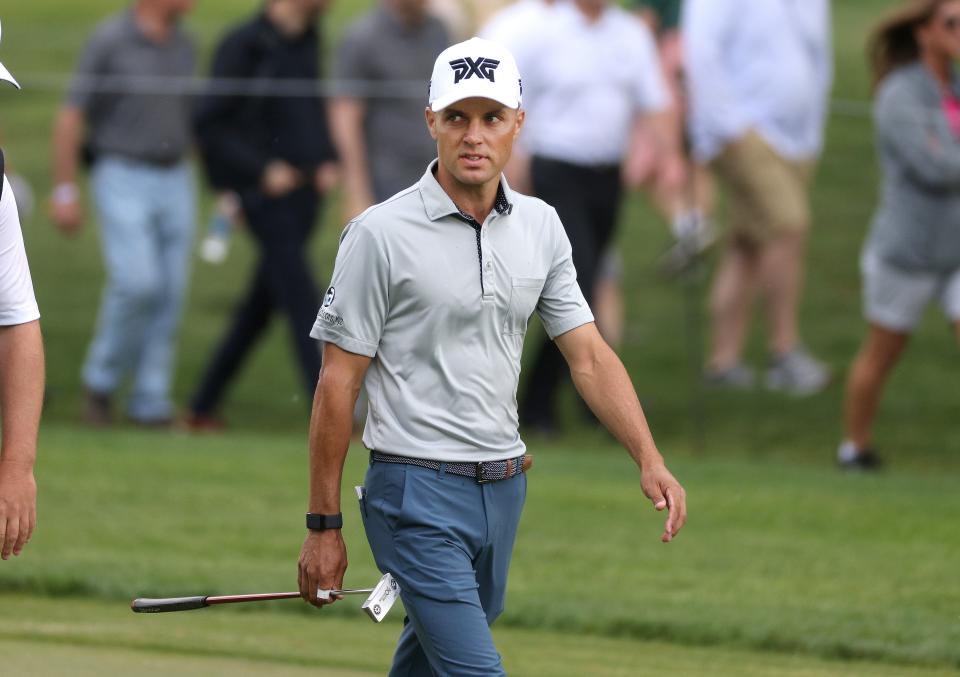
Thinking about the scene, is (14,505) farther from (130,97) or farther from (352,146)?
(130,97)

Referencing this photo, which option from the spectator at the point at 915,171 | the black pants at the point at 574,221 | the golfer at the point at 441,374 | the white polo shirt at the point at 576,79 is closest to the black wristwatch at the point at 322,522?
the golfer at the point at 441,374

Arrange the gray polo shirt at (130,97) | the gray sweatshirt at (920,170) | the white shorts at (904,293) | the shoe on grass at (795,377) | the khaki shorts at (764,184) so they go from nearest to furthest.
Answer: the gray sweatshirt at (920,170) → the white shorts at (904,293) → the khaki shorts at (764,184) → the gray polo shirt at (130,97) → the shoe on grass at (795,377)

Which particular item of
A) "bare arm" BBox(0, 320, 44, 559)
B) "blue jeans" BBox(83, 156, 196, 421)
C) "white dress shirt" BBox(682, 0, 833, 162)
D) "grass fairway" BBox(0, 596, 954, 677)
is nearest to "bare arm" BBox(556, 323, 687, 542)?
"bare arm" BBox(0, 320, 44, 559)

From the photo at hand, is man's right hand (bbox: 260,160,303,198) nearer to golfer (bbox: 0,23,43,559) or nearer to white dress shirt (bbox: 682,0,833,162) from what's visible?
white dress shirt (bbox: 682,0,833,162)

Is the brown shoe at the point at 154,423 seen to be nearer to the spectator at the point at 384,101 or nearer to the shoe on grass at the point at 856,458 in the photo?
the spectator at the point at 384,101

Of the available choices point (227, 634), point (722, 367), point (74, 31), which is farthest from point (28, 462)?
point (74, 31)

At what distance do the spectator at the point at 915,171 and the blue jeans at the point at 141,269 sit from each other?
405 cm

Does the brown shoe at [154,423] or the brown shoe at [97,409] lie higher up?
the brown shoe at [97,409]

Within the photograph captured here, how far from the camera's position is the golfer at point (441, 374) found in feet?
15.6

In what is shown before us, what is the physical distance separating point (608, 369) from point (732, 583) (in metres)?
2.96

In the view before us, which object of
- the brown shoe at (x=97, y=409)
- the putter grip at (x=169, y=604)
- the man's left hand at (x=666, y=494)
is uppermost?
the man's left hand at (x=666, y=494)

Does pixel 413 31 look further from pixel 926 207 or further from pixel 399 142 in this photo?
pixel 926 207

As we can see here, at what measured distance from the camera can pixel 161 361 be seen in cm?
1148

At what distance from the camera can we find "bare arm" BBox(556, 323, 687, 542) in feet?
16.1
